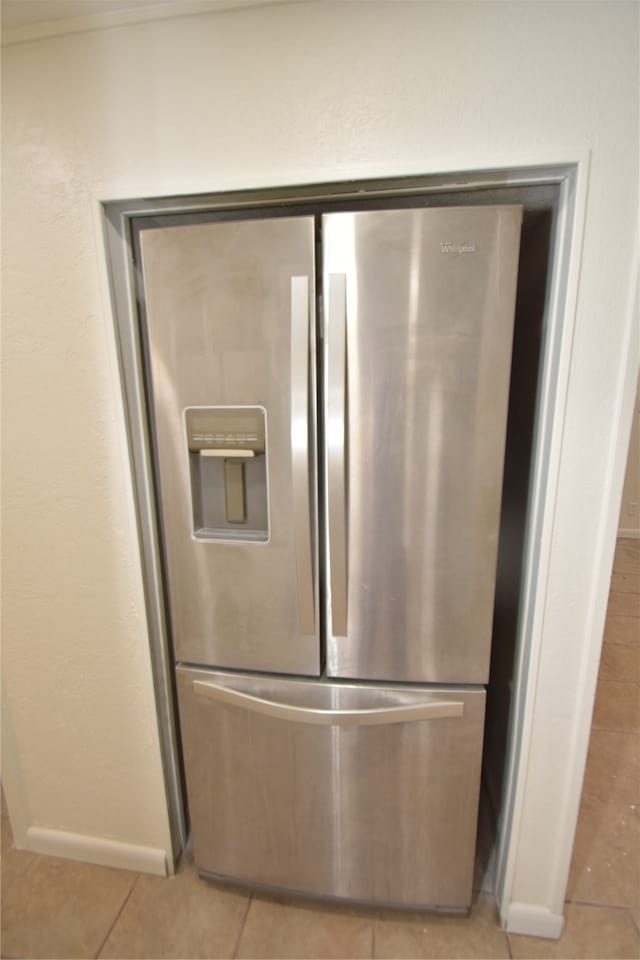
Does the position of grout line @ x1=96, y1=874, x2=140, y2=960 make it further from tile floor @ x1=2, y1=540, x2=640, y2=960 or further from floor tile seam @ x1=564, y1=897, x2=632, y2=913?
floor tile seam @ x1=564, y1=897, x2=632, y2=913

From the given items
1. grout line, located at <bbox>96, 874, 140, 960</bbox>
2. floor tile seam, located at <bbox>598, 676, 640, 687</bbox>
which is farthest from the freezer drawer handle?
floor tile seam, located at <bbox>598, 676, 640, 687</bbox>

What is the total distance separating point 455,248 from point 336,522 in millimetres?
663

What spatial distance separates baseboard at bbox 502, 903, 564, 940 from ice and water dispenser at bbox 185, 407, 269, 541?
1.32 metres

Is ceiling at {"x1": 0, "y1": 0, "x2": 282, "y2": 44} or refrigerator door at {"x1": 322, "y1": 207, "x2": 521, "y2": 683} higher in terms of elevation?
ceiling at {"x1": 0, "y1": 0, "x2": 282, "y2": 44}

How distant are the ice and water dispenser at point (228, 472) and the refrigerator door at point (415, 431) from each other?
0.19 metres

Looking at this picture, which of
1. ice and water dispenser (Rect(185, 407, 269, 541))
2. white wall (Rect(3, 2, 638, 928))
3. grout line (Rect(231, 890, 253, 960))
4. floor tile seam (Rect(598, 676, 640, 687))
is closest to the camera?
white wall (Rect(3, 2, 638, 928))

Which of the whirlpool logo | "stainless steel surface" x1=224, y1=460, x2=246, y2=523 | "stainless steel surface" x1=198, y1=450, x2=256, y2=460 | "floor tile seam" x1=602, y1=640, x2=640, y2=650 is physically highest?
the whirlpool logo

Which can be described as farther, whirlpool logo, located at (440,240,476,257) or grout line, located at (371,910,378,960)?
grout line, located at (371,910,378,960)

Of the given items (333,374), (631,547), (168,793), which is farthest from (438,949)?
(631,547)

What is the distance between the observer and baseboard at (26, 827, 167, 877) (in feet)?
4.65

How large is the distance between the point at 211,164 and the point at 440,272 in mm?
590

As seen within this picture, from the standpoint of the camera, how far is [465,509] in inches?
40.7

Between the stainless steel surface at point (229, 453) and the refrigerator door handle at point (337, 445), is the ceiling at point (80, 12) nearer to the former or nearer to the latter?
the refrigerator door handle at point (337, 445)

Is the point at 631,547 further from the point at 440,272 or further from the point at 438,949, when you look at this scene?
the point at 440,272
